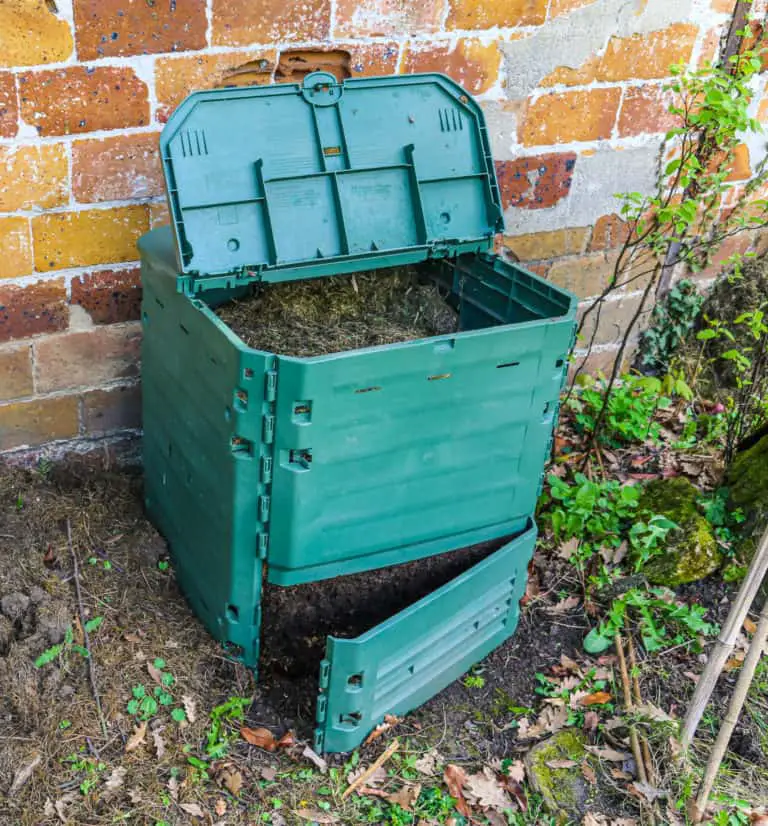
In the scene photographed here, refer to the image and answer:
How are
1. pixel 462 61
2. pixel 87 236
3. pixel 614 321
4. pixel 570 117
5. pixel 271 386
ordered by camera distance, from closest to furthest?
pixel 271 386, pixel 87 236, pixel 462 61, pixel 570 117, pixel 614 321

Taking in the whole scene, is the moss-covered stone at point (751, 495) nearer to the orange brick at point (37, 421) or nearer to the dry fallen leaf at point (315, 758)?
the dry fallen leaf at point (315, 758)

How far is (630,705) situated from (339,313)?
1.86 meters

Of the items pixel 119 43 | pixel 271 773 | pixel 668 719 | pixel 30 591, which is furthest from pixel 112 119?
pixel 668 719

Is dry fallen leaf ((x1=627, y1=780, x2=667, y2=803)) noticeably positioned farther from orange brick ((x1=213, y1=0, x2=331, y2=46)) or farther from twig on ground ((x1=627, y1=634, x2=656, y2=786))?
orange brick ((x1=213, y1=0, x2=331, y2=46))

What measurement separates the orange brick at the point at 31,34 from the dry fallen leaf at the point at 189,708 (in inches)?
91.5

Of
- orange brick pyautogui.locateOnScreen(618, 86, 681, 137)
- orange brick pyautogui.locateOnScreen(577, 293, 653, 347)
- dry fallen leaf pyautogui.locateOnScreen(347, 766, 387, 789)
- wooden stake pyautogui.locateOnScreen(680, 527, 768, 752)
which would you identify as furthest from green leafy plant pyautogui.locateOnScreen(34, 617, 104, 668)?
orange brick pyautogui.locateOnScreen(618, 86, 681, 137)

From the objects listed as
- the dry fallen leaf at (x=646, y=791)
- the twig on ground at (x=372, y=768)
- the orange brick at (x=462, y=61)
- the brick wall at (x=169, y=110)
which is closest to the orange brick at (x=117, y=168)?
the brick wall at (x=169, y=110)

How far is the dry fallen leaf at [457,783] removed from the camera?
3312 mm

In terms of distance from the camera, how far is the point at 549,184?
471 centimetres

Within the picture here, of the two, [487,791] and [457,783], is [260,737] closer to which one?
[457,783]

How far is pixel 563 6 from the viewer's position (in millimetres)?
4273

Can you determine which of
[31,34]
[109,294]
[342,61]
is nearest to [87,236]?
[109,294]

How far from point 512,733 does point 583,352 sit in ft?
7.96

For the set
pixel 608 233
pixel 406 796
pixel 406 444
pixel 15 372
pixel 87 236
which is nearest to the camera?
pixel 406 444
